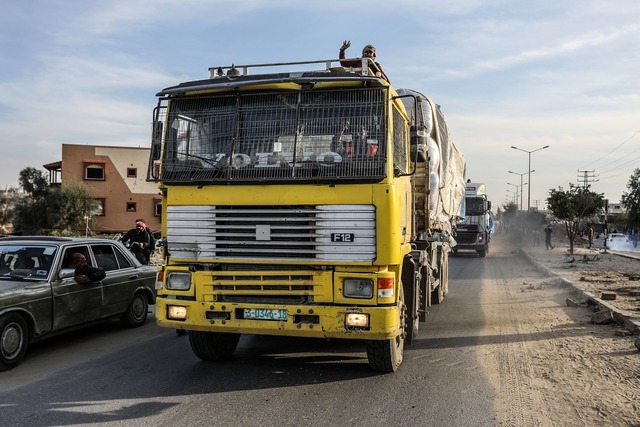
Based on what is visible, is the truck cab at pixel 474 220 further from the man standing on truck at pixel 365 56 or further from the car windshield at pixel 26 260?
the car windshield at pixel 26 260

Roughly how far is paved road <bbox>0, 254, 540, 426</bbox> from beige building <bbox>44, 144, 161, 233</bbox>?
128ft

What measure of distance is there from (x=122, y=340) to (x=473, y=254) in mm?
24090

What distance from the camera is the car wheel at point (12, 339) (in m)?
5.85

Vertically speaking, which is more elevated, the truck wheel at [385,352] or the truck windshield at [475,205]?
the truck windshield at [475,205]

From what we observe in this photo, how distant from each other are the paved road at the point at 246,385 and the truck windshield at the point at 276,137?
2.07 m

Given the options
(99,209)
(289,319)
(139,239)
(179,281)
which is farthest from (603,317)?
(99,209)

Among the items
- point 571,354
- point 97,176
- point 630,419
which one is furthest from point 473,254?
point 97,176

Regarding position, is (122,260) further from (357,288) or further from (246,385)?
(357,288)

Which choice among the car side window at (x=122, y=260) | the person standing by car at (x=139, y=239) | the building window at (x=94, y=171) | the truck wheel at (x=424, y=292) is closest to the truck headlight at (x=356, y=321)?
the truck wheel at (x=424, y=292)

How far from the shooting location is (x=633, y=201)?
44156 mm

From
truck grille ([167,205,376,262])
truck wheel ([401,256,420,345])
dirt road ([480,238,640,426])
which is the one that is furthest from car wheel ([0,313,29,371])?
dirt road ([480,238,640,426])

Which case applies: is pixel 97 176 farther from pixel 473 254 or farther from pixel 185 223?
pixel 185 223

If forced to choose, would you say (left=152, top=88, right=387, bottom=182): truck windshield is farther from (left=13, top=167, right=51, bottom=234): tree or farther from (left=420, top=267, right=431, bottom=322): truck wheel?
(left=13, top=167, right=51, bottom=234): tree

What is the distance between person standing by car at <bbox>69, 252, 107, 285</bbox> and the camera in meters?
7.10
